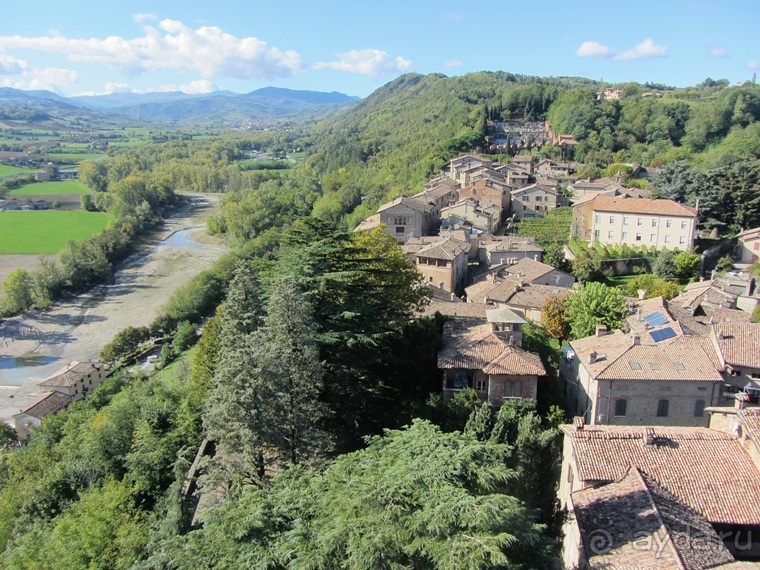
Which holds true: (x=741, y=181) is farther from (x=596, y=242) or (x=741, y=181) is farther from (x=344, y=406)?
(x=344, y=406)

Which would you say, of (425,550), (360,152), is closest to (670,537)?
(425,550)

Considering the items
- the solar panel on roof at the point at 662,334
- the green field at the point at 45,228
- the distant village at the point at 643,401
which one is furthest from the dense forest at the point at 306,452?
the green field at the point at 45,228

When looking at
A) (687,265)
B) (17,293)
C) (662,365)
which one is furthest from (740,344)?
(17,293)

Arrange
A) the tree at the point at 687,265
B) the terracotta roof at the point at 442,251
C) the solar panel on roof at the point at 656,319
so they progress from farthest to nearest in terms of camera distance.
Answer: the tree at the point at 687,265 < the terracotta roof at the point at 442,251 < the solar panel on roof at the point at 656,319

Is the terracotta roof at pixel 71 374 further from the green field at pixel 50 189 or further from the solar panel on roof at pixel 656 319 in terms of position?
the green field at pixel 50 189

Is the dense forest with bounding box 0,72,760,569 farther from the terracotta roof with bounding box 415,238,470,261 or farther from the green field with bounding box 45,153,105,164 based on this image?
the green field with bounding box 45,153,105,164

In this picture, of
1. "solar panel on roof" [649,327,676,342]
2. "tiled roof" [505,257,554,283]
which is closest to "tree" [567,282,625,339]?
"solar panel on roof" [649,327,676,342]

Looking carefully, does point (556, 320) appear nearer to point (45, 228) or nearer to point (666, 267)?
point (666, 267)
